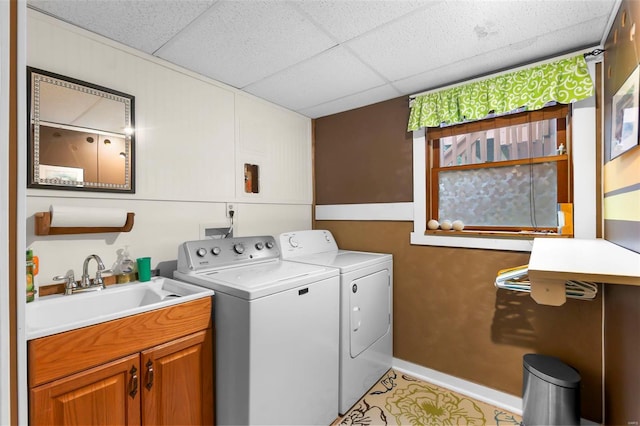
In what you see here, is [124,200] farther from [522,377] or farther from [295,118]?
[522,377]

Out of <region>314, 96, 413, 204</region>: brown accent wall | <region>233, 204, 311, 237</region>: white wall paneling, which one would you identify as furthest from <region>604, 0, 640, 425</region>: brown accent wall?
<region>233, 204, 311, 237</region>: white wall paneling

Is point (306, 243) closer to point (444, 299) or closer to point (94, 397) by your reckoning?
point (444, 299)

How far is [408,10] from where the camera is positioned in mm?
1570

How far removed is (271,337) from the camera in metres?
1.66

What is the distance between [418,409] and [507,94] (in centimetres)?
224

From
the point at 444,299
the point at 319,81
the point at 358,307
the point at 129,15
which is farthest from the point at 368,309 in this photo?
the point at 129,15

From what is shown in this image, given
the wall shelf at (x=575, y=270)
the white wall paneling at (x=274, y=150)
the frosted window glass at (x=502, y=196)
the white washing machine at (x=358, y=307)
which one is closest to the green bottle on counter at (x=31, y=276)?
the white wall paneling at (x=274, y=150)

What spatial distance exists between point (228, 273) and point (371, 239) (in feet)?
4.51

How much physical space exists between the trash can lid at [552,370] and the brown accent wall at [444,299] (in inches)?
4.3

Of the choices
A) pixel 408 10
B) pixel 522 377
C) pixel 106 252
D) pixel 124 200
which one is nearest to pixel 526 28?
pixel 408 10

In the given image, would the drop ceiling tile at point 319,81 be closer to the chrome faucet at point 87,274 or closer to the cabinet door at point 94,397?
the chrome faucet at point 87,274

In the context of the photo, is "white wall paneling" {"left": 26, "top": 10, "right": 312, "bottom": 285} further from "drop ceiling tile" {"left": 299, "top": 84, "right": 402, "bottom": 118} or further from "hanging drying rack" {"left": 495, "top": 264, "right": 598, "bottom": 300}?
"hanging drying rack" {"left": 495, "top": 264, "right": 598, "bottom": 300}

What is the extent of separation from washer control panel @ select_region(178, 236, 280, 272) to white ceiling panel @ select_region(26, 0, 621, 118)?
123cm

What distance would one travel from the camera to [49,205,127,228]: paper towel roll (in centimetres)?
159
